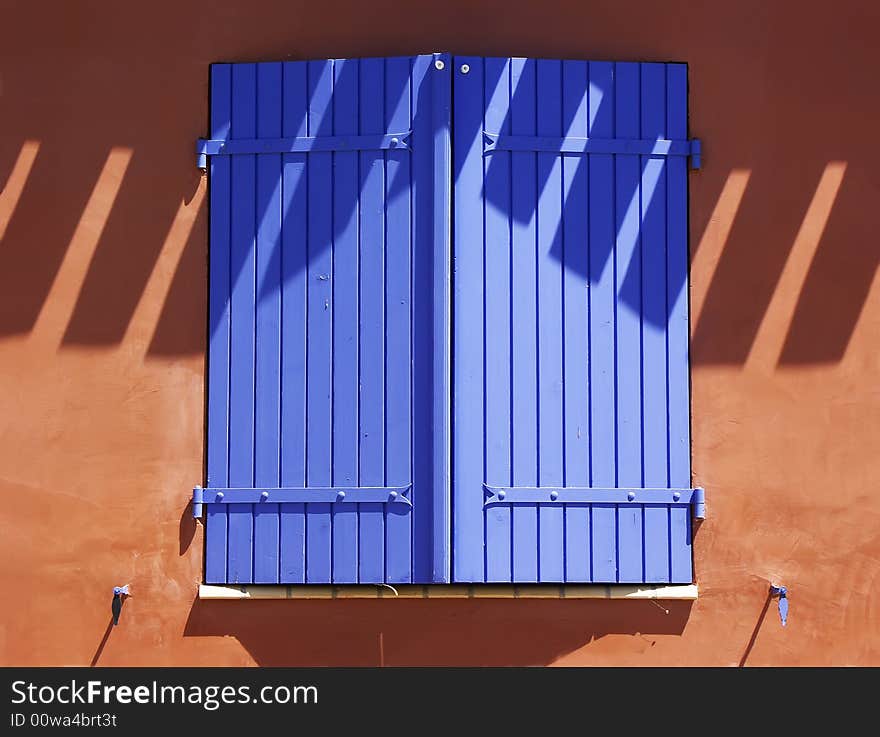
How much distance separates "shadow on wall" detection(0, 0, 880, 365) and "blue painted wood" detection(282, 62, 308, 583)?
20cm

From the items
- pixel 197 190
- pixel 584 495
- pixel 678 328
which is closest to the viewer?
pixel 584 495

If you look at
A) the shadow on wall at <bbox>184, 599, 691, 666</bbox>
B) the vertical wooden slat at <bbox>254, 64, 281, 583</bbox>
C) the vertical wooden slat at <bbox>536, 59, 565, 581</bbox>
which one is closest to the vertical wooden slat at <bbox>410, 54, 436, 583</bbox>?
the shadow on wall at <bbox>184, 599, 691, 666</bbox>

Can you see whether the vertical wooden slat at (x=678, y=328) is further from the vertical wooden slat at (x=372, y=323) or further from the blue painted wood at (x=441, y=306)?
the vertical wooden slat at (x=372, y=323)

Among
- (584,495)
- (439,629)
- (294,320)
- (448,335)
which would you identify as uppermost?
(294,320)

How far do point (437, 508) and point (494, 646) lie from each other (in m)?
0.54

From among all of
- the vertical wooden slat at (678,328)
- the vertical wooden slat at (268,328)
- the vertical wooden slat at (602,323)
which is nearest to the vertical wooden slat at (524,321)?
the vertical wooden slat at (602,323)

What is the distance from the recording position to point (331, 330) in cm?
441

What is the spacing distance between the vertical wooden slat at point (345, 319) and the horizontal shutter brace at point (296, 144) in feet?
0.12

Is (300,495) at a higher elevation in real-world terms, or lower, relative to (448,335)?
lower

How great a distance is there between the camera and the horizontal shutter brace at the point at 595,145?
4.43 meters

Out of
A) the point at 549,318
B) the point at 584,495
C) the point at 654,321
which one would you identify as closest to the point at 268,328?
the point at 549,318

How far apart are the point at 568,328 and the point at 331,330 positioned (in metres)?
0.84

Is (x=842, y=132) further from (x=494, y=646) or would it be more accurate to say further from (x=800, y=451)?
(x=494, y=646)

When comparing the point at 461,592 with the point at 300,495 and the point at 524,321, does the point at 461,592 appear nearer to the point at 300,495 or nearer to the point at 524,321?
the point at 300,495
